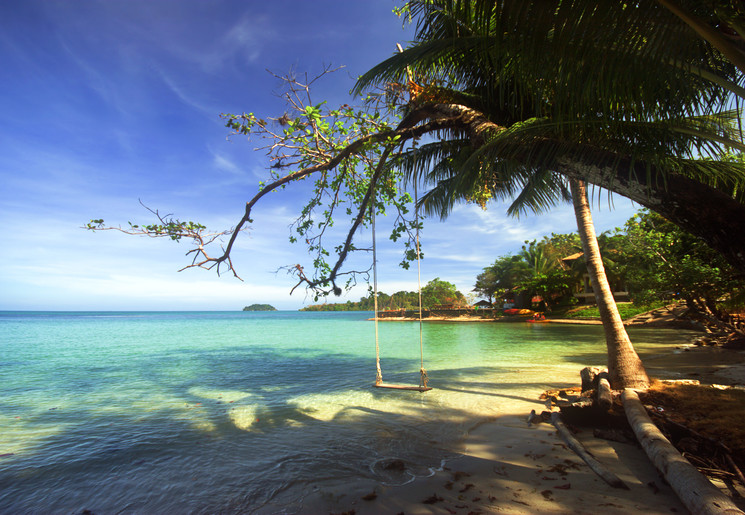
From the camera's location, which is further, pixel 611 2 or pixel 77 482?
pixel 77 482

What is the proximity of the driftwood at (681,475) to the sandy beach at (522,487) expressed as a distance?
0.64 ft

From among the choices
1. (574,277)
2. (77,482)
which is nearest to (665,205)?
(77,482)

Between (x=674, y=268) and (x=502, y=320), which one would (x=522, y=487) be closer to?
(x=674, y=268)

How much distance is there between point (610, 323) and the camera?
497 cm

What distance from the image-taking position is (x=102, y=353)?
16156 millimetres

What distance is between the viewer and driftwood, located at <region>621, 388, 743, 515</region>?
1910 millimetres

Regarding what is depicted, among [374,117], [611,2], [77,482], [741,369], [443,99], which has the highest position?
[443,99]

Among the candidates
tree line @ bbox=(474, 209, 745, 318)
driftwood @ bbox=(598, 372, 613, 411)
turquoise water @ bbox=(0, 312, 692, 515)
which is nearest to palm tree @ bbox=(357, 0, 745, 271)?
tree line @ bbox=(474, 209, 745, 318)

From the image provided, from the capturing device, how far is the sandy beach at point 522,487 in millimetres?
2504

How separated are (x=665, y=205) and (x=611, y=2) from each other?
1.25m

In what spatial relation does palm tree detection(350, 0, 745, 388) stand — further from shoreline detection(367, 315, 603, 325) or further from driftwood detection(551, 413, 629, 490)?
shoreline detection(367, 315, 603, 325)

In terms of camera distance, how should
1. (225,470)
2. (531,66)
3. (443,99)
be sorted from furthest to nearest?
(443,99) < (225,470) < (531,66)

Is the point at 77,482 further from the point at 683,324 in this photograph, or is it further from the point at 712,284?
the point at 683,324

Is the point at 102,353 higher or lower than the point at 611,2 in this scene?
lower
